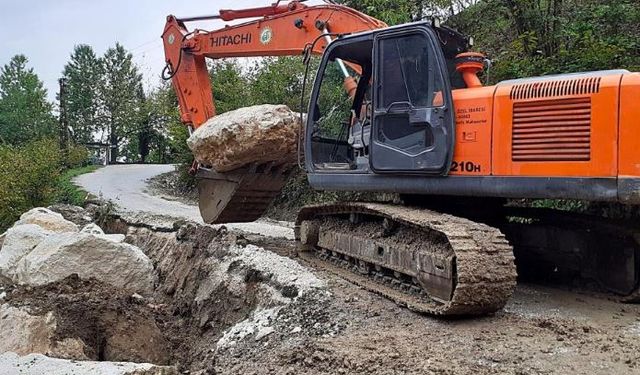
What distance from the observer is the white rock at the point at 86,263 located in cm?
737

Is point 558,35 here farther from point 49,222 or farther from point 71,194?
point 71,194

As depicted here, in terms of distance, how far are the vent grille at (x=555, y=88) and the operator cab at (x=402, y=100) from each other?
588 millimetres

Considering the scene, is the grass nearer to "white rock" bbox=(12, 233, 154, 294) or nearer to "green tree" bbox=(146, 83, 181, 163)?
"green tree" bbox=(146, 83, 181, 163)

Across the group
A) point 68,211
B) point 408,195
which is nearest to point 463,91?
point 408,195

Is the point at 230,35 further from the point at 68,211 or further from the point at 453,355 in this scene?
the point at 68,211

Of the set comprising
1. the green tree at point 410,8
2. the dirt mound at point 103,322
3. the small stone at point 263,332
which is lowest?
the dirt mound at point 103,322

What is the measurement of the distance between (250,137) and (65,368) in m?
4.06

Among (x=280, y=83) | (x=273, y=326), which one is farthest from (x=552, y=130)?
(x=280, y=83)

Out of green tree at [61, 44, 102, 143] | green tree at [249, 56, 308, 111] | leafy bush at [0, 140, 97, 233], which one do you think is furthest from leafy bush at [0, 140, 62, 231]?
green tree at [61, 44, 102, 143]

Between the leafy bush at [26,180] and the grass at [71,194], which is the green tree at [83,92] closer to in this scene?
the grass at [71,194]

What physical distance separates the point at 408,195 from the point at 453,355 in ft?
7.46

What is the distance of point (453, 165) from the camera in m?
5.09

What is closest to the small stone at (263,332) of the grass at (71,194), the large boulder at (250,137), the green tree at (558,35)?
the large boulder at (250,137)

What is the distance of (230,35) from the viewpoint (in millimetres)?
8789
